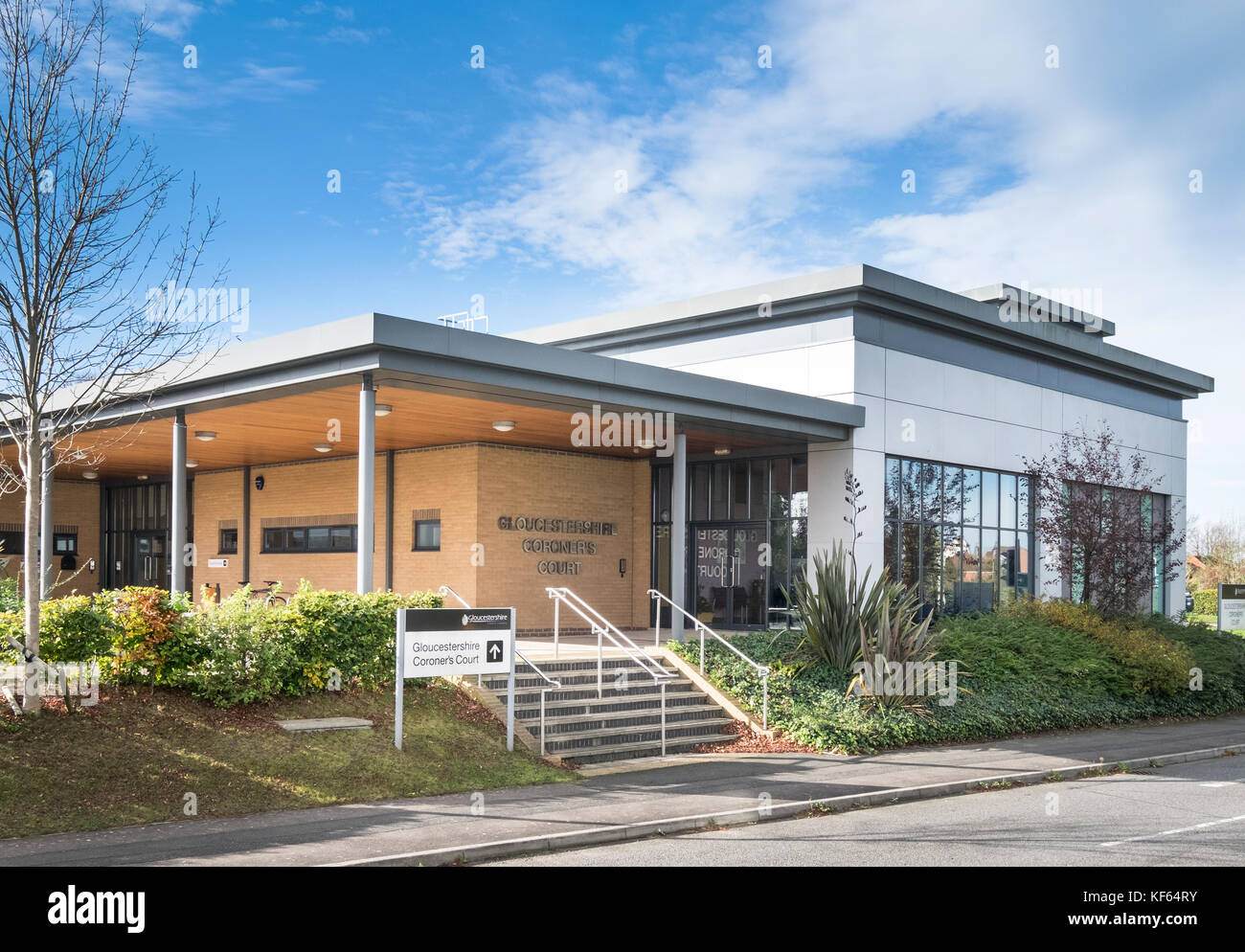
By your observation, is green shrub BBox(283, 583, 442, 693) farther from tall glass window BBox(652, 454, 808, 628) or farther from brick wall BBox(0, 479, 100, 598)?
brick wall BBox(0, 479, 100, 598)

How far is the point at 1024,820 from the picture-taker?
1038 centimetres

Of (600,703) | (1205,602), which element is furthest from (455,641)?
(1205,602)

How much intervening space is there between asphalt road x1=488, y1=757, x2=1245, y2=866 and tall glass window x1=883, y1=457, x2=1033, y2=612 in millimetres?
10034

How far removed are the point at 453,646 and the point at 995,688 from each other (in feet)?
30.4

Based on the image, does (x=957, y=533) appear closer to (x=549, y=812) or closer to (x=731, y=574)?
(x=731, y=574)

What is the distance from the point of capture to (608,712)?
1485 cm

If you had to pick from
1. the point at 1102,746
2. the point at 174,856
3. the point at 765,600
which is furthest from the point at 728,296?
the point at 174,856

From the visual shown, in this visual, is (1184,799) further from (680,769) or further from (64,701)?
(64,701)

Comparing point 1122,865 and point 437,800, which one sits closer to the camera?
point 1122,865

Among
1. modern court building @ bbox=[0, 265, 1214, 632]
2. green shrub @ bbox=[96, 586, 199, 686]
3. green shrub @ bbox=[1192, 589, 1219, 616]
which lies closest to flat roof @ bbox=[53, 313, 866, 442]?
modern court building @ bbox=[0, 265, 1214, 632]

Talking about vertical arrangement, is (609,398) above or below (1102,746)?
above

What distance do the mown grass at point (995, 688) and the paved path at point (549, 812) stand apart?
59 cm

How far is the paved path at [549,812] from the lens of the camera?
850 cm

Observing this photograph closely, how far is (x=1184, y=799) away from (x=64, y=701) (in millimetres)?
11136
